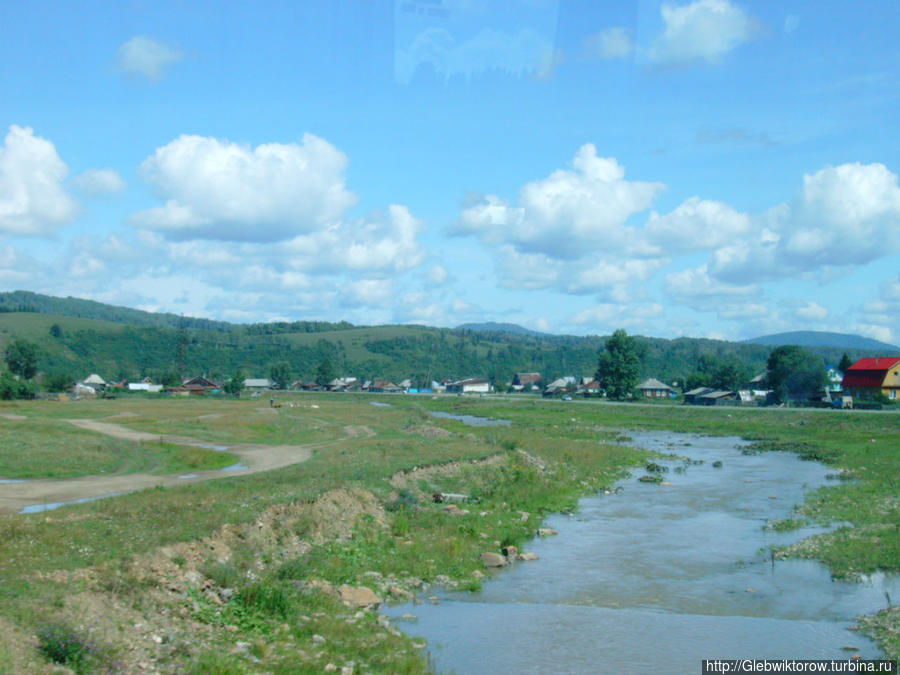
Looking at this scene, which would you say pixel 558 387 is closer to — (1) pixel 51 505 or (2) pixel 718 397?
(2) pixel 718 397

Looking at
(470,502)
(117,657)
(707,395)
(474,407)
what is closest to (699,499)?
(470,502)

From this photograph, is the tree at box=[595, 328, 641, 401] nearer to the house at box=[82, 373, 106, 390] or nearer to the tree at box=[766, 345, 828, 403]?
the tree at box=[766, 345, 828, 403]

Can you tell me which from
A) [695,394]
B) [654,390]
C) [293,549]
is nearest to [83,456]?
[293,549]

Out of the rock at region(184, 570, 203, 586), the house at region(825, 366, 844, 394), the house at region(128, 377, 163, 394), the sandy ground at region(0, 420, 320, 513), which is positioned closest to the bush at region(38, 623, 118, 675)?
the rock at region(184, 570, 203, 586)

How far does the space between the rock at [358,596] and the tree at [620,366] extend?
399 feet

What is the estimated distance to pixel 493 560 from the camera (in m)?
22.0

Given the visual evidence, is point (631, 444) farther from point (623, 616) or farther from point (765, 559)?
point (623, 616)

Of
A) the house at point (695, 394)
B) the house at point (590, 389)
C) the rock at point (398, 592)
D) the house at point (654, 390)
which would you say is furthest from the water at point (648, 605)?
the house at point (654, 390)

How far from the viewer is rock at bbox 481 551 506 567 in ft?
71.8

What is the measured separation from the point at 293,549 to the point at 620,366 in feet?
405

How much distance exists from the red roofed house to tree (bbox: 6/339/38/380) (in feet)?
516

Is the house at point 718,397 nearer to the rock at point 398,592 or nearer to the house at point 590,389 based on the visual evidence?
the house at point 590,389

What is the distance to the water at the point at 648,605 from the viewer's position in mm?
15023

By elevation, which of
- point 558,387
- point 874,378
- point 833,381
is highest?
point 874,378
